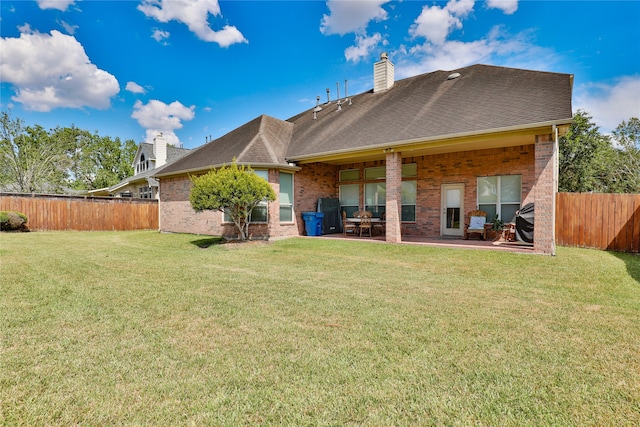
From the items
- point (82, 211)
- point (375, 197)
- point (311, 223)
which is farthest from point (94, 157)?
point (375, 197)

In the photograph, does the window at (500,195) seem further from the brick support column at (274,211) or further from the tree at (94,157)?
the tree at (94,157)

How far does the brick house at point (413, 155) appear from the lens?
9070mm

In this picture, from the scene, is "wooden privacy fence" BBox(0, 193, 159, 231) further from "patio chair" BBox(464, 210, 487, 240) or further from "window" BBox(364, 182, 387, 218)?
"patio chair" BBox(464, 210, 487, 240)

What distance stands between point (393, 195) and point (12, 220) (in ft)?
57.1

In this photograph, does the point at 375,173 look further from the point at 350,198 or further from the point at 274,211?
the point at 274,211

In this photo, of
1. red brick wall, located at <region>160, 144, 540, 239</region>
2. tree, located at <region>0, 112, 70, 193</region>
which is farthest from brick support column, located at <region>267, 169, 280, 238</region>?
tree, located at <region>0, 112, 70, 193</region>

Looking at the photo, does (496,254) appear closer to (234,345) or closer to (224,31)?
(234,345)

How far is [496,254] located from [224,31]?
15.5 m

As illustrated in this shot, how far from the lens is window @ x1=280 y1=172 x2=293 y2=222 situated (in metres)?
13.2

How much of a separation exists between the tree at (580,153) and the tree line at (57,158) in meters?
42.6

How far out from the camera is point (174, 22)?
615 inches

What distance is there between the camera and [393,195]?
35.9 feet

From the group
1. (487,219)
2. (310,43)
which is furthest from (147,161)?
(487,219)

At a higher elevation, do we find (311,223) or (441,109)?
(441,109)
